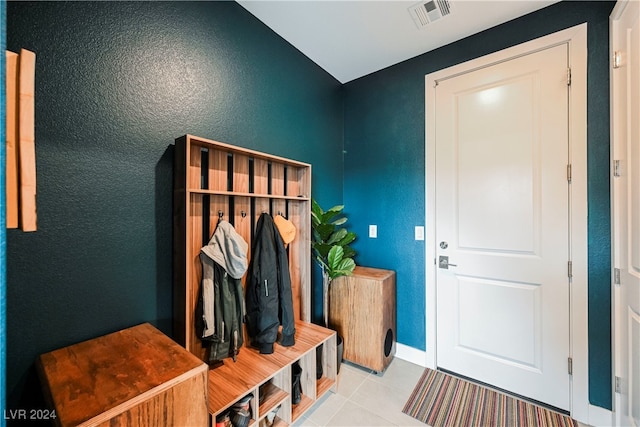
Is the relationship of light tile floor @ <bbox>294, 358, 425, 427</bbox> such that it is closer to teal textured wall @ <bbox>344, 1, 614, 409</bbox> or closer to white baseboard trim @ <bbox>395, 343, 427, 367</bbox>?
white baseboard trim @ <bbox>395, 343, 427, 367</bbox>

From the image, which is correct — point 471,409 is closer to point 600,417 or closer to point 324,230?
point 600,417

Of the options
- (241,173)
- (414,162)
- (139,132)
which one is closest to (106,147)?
(139,132)

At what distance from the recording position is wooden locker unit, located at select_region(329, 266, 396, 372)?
2006mm

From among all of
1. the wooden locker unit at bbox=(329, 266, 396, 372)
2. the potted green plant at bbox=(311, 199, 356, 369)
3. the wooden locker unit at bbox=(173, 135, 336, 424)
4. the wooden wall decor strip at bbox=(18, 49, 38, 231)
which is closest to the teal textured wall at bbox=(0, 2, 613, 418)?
the wooden locker unit at bbox=(173, 135, 336, 424)

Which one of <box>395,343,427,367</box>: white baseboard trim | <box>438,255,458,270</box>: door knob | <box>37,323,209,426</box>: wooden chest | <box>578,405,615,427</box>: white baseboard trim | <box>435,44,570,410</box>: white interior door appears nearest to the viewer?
<box>37,323,209,426</box>: wooden chest

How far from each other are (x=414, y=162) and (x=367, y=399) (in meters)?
1.92

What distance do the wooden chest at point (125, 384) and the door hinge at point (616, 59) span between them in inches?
103

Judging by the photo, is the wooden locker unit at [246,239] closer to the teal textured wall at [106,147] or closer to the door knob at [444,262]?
the teal textured wall at [106,147]

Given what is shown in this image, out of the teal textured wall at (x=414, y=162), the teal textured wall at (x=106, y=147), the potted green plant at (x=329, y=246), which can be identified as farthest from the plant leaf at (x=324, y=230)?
the teal textured wall at (x=106, y=147)

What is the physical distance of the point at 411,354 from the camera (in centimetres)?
225

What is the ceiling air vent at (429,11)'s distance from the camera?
1679mm

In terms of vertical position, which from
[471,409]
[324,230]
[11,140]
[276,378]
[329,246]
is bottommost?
[471,409]

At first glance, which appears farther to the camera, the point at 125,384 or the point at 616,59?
the point at 616,59

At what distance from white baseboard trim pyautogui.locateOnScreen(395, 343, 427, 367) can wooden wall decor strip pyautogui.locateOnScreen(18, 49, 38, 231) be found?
2.55 metres
